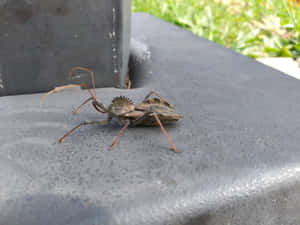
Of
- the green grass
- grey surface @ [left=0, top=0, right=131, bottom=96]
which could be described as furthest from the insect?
the green grass

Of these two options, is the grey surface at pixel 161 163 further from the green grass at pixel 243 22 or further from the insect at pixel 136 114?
the green grass at pixel 243 22

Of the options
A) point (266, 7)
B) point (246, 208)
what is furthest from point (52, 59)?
point (266, 7)

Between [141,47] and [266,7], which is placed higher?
[266,7]

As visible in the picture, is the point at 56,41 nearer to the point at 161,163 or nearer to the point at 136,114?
the point at 136,114

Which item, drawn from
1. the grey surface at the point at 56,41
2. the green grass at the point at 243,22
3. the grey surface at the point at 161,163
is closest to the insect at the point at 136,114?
the grey surface at the point at 161,163

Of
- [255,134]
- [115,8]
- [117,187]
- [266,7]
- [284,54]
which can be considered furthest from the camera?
[266,7]

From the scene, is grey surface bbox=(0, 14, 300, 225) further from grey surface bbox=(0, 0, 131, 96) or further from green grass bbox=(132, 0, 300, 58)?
green grass bbox=(132, 0, 300, 58)

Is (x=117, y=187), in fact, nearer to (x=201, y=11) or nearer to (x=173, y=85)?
(x=173, y=85)
